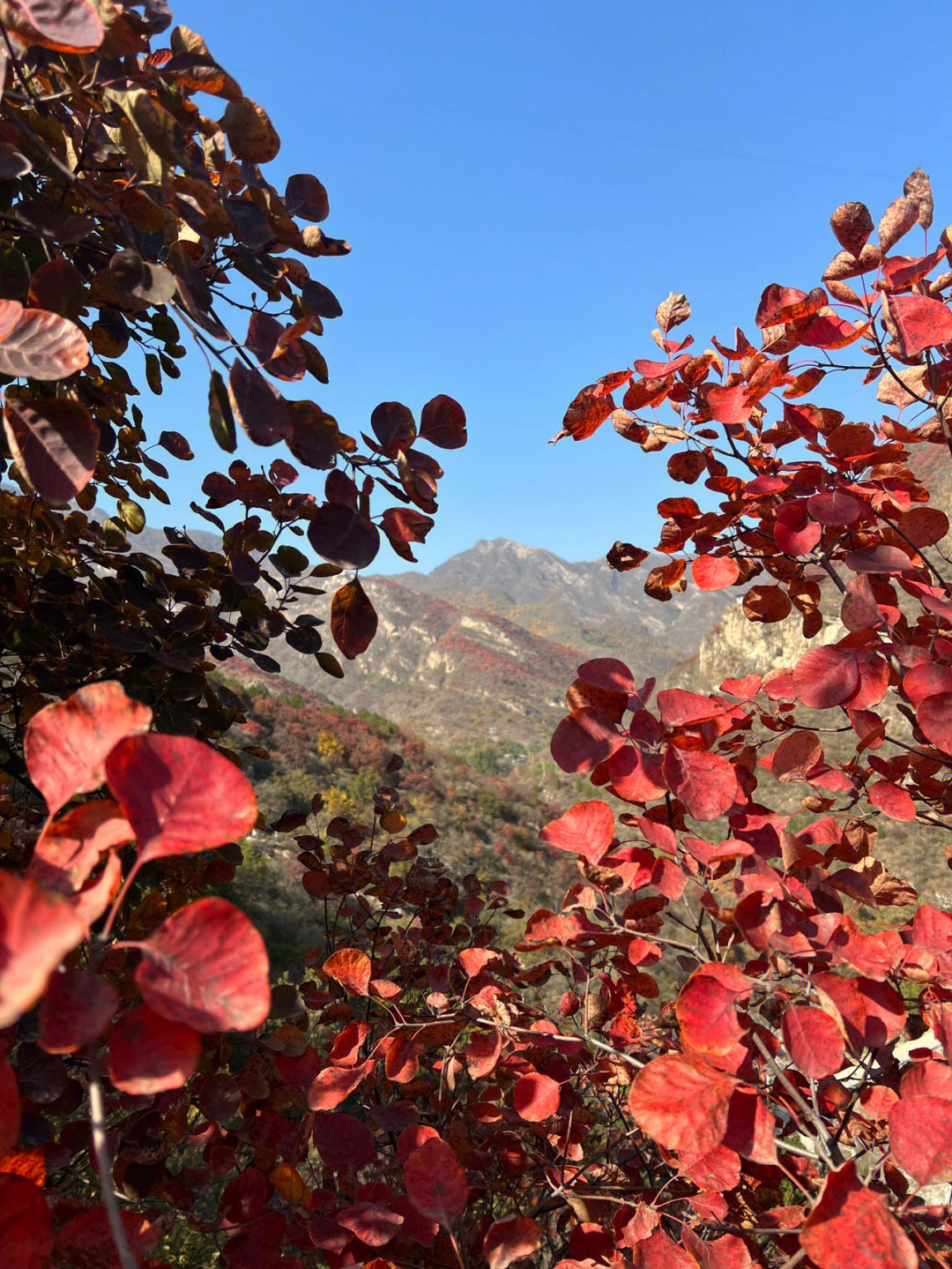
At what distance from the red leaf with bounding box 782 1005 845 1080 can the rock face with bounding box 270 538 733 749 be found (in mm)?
12516

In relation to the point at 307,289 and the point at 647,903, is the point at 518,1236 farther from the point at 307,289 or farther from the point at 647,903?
the point at 307,289

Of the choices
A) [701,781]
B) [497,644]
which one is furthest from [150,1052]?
[497,644]

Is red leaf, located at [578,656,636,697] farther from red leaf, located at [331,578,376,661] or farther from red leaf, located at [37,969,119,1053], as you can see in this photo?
red leaf, located at [37,969,119,1053]

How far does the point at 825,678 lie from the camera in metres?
0.71

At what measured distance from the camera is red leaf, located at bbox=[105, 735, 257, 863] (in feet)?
1.10

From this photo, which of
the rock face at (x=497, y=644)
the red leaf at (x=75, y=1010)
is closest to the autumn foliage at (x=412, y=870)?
the red leaf at (x=75, y=1010)

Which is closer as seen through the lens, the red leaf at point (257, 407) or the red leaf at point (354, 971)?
the red leaf at point (257, 407)

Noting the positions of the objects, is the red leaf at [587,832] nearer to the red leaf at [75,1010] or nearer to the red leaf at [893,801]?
the red leaf at [893,801]

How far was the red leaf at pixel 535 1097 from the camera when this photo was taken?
0.72m

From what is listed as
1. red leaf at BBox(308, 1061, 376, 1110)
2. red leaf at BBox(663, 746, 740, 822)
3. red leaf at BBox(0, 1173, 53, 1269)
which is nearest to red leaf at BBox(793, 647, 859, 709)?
red leaf at BBox(663, 746, 740, 822)

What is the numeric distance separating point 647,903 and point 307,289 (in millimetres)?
821

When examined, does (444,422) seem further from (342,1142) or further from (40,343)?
(342,1142)

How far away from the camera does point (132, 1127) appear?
759 millimetres

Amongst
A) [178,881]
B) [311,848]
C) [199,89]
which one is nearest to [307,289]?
[199,89]
